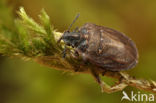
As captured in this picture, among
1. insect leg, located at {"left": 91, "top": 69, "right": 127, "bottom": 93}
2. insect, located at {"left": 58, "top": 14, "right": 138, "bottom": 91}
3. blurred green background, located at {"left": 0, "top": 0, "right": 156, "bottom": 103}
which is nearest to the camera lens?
insect leg, located at {"left": 91, "top": 69, "right": 127, "bottom": 93}

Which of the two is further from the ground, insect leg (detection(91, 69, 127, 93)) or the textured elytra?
the textured elytra

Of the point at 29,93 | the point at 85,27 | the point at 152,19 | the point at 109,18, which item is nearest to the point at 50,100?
the point at 29,93

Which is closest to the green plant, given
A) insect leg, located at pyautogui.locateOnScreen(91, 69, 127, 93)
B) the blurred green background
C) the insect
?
insect leg, located at pyautogui.locateOnScreen(91, 69, 127, 93)

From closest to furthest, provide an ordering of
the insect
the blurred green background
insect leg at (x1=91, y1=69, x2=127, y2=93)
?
1. insect leg at (x1=91, y1=69, x2=127, y2=93)
2. the insect
3. the blurred green background

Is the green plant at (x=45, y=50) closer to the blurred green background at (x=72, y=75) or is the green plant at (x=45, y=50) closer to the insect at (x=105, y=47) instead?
the insect at (x=105, y=47)

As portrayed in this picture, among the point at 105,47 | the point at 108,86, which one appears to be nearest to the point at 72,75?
the point at 105,47

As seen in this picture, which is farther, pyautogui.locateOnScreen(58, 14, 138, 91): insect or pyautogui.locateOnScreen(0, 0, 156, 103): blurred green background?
pyautogui.locateOnScreen(0, 0, 156, 103): blurred green background

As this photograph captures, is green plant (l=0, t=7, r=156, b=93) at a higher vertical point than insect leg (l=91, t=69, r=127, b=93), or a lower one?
higher

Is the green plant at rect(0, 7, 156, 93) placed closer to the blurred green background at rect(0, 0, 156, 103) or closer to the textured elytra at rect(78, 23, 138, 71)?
the textured elytra at rect(78, 23, 138, 71)
